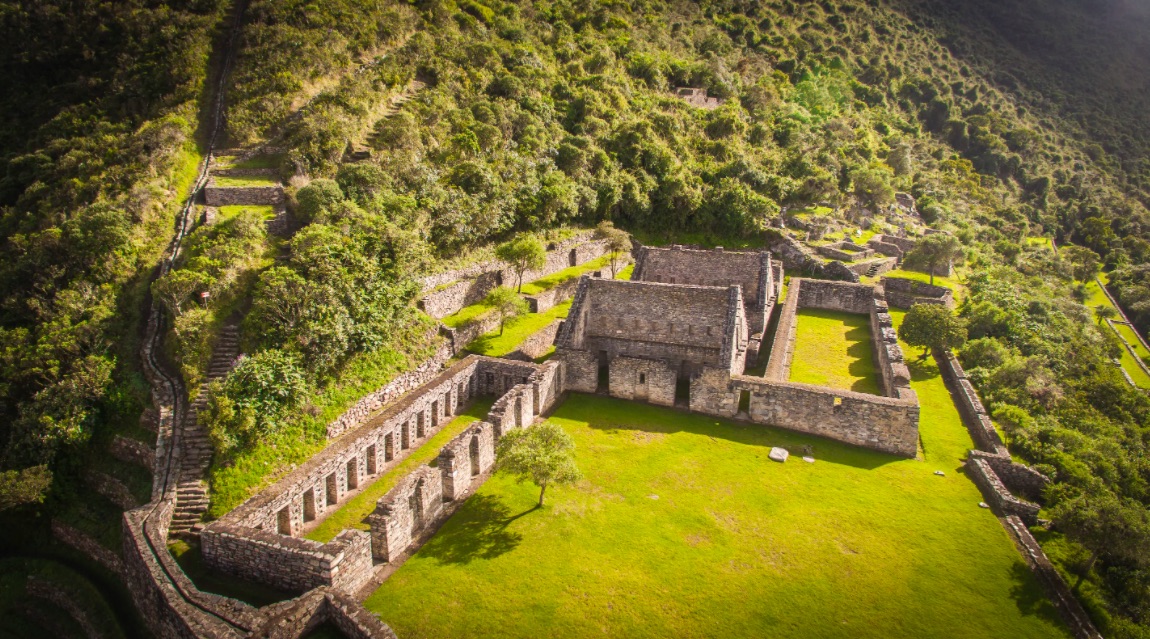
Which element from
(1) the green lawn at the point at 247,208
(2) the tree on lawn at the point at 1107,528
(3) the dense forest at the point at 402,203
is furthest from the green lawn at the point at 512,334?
(2) the tree on lawn at the point at 1107,528

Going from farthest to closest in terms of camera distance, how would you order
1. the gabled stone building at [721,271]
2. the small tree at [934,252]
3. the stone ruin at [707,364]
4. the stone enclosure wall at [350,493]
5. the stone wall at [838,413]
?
the small tree at [934,252] → the gabled stone building at [721,271] → the stone ruin at [707,364] → the stone wall at [838,413] → the stone enclosure wall at [350,493]

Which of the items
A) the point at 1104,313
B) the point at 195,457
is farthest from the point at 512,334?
the point at 1104,313

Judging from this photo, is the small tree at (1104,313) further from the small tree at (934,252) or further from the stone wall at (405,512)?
the stone wall at (405,512)

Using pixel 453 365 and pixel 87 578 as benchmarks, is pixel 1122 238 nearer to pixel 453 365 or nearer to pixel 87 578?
pixel 453 365

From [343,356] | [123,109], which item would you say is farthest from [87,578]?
[123,109]

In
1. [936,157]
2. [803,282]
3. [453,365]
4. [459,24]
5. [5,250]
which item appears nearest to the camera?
[453,365]

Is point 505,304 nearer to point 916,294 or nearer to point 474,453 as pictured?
point 474,453

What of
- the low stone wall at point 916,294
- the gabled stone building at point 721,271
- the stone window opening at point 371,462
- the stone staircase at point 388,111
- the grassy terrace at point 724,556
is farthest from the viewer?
the low stone wall at point 916,294
